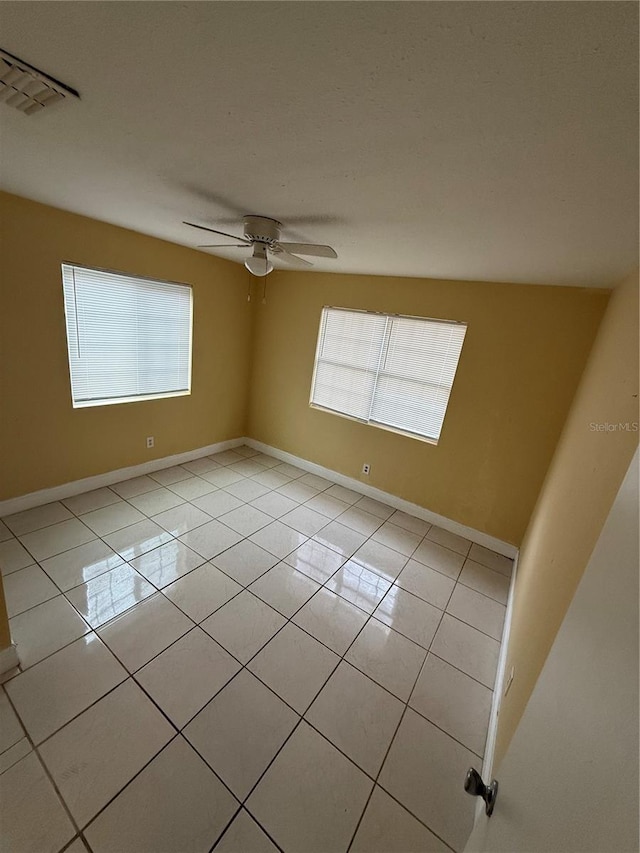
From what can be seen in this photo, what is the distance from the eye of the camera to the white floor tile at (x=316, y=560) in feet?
7.84

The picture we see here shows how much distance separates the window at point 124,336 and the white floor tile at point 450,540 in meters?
3.01

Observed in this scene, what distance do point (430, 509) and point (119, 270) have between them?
357 centimetres

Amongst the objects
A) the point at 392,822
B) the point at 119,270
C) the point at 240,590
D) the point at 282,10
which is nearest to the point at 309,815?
the point at 392,822

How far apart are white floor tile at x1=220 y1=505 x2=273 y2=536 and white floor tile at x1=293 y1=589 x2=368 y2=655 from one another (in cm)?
86

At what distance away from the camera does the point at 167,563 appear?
2275mm

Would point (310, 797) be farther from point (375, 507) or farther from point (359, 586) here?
point (375, 507)

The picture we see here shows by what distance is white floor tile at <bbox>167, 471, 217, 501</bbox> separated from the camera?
→ 317 centimetres

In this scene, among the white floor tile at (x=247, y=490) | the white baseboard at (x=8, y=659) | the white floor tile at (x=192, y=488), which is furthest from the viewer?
the white floor tile at (x=247, y=490)

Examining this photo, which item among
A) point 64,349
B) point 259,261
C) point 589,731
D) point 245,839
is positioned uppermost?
point 259,261

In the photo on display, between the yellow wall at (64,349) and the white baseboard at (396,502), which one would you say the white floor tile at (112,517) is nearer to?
the yellow wall at (64,349)

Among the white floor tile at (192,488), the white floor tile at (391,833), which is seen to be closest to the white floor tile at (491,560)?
the white floor tile at (391,833)

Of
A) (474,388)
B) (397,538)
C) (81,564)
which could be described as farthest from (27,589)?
(474,388)

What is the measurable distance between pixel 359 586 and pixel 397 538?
0.76 meters

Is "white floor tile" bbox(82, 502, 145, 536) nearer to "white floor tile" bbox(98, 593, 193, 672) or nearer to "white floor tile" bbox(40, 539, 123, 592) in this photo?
"white floor tile" bbox(40, 539, 123, 592)
